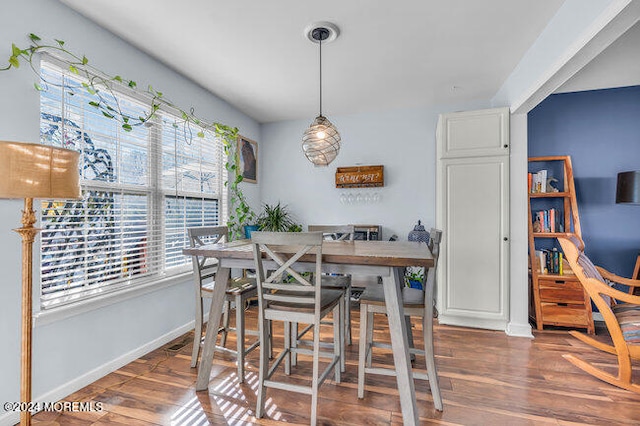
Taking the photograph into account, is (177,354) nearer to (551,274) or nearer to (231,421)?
(231,421)

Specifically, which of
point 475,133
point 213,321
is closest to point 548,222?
point 475,133

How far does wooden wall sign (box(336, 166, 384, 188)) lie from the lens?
3932 mm

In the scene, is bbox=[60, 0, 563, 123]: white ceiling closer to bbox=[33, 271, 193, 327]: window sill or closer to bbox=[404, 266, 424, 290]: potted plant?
bbox=[33, 271, 193, 327]: window sill

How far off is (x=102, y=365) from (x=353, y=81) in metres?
3.22

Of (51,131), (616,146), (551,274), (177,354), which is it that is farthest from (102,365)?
(616,146)

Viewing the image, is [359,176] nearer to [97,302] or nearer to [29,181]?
[97,302]

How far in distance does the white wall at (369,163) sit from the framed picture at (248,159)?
215 mm

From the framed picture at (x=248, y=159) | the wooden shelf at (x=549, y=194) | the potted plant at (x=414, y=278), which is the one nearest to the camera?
the wooden shelf at (x=549, y=194)

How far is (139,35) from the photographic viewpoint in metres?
2.30

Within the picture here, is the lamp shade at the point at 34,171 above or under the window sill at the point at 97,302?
above

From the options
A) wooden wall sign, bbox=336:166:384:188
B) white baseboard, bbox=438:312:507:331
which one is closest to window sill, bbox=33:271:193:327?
wooden wall sign, bbox=336:166:384:188

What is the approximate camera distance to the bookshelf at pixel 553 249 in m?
2.95

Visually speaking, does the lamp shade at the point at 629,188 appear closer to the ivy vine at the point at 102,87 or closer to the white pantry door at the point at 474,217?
the white pantry door at the point at 474,217

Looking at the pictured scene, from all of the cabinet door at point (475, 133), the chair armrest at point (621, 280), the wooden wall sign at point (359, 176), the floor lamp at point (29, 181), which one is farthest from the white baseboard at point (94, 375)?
the chair armrest at point (621, 280)
